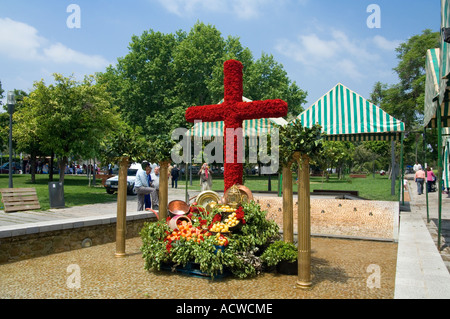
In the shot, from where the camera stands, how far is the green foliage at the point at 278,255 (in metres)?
5.82

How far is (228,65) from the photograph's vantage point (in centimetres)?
823

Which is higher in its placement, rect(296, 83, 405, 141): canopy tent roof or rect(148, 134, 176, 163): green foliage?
rect(296, 83, 405, 141): canopy tent roof

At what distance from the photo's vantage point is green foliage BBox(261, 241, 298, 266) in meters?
5.82

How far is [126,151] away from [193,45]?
34.3 m

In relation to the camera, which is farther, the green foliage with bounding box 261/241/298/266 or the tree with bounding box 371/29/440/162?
the tree with bounding box 371/29/440/162

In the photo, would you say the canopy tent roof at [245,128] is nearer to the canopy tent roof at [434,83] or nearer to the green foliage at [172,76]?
the canopy tent roof at [434,83]

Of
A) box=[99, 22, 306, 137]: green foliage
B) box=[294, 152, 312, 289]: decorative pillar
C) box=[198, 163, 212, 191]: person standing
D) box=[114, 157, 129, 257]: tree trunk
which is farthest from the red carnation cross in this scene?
box=[99, 22, 306, 137]: green foliage

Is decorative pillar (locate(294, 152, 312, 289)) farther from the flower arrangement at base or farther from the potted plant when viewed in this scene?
the flower arrangement at base

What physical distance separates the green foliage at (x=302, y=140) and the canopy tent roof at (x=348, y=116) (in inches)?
356

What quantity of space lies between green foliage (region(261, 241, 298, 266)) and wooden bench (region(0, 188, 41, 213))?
31.5 ft

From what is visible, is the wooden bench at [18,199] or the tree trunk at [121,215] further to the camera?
the wooden bench at [18,199]

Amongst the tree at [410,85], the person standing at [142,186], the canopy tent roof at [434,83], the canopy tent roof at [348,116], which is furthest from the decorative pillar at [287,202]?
the tree at [410,85]

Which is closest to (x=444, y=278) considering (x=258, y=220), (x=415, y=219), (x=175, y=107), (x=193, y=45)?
(x=258, y=220)

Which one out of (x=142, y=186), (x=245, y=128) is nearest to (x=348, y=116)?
(x=245, y=128)
